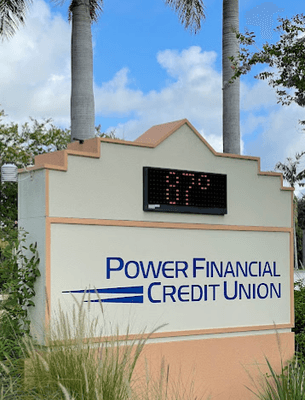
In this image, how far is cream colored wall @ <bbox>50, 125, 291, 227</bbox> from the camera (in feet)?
23.4

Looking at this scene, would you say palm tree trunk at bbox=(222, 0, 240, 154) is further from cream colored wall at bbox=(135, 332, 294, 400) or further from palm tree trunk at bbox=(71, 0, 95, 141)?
cream colored wall at bbox=(135, 332, 294, 400)

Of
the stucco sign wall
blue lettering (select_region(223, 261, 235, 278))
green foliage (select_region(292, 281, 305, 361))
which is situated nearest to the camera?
the stucco sign wall

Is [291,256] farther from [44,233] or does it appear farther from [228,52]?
[228,52]

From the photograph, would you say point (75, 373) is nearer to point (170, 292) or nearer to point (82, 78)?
point (170, 292)

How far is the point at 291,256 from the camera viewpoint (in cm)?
964

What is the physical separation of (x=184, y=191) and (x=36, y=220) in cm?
206

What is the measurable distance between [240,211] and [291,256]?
140 centimetres

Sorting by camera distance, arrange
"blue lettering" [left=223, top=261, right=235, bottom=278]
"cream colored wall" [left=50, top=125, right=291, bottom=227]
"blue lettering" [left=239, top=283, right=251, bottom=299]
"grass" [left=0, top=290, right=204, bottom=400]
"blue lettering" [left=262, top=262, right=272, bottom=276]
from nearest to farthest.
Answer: "grass" [left=0, top=290, right=204, bottom=400]
"cream colored wall" [left=50, top=125, right=291, bottom=227]
"blue lettering" [left=223, top=261, right=235, bottom=278]
"blue lettering" [left=239, top=283, right=251, bottom=299]
"blue lettering" [left=262, top=262, right=272, bottom=276]

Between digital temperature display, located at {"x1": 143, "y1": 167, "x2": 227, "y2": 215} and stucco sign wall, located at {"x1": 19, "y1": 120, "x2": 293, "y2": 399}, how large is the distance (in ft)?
0.04

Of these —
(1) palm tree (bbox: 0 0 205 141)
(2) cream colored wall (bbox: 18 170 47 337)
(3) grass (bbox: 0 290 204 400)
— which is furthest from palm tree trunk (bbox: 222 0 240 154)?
(3) grass (bbox: 0 290 204 400)

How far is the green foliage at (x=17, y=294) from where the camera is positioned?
270 inches

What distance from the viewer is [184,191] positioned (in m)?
8.09

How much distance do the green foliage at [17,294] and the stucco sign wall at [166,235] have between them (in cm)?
14

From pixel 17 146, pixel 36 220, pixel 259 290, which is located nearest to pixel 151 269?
pixel 36 220
